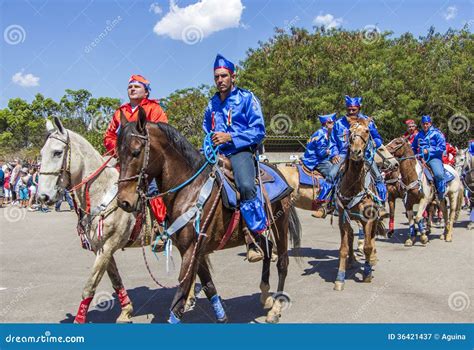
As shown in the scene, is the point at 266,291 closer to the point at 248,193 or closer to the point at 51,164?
the point at 248,193

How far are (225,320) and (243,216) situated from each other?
1.50m

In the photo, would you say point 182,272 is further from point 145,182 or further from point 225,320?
point 225,320

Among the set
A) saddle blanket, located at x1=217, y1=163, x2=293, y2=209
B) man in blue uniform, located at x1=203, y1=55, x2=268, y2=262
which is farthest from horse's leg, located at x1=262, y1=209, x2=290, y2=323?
man in blue uniform, located at x1=203, y1=55, x2=268, y2=262

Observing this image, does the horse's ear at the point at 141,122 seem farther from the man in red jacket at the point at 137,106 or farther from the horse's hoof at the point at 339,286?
the horse's hoof at the point at 339,286

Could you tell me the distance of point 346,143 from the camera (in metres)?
7.28

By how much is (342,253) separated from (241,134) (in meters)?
3.53

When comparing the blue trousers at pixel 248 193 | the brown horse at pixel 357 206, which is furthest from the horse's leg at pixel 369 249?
the blue trousers at pixel 248 193

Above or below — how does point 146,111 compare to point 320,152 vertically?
above

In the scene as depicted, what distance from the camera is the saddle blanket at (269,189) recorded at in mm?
4781

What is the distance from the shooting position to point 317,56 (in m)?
29.5

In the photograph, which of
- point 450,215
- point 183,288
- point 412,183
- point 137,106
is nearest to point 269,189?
point 183,288
